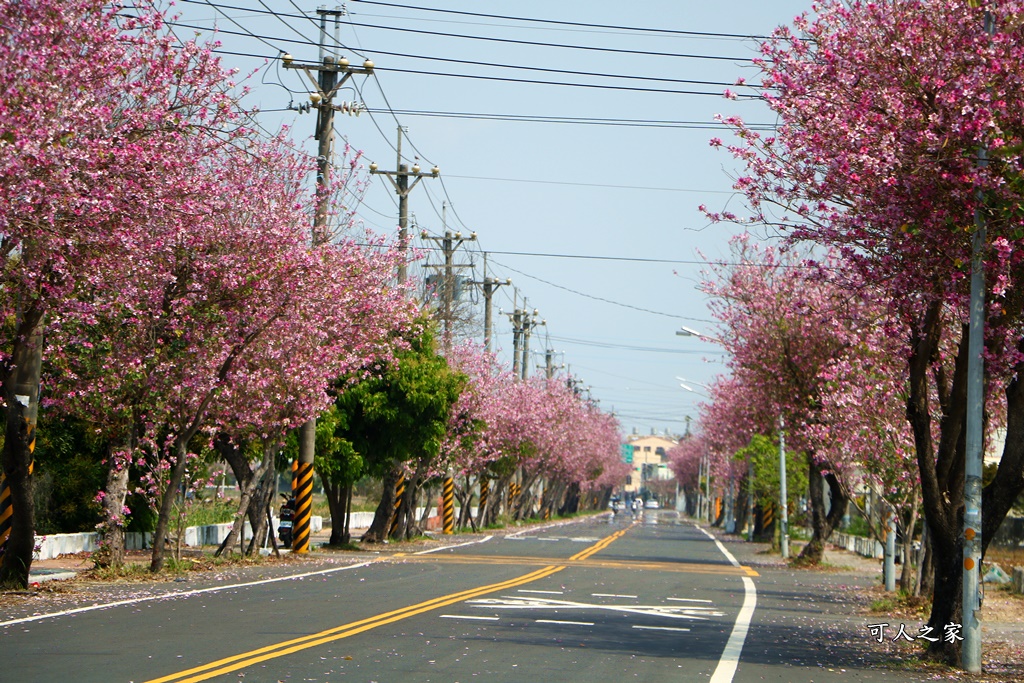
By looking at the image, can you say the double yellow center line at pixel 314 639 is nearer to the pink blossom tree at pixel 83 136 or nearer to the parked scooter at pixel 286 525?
the pink blossom tree at pixel 83 136

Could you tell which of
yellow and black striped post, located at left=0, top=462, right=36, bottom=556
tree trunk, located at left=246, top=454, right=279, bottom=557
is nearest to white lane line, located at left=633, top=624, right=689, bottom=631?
yellow and black striped post, located at left=0, top=462, right=36, bottom=556

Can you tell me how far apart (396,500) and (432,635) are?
30.3m

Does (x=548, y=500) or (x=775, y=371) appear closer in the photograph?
(x=775, y=371)

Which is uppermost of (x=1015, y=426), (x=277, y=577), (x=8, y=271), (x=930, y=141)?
(x=930, y=141)

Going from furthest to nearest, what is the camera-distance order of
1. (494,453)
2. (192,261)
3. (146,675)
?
(494,453) < (192,261) < (146,675)

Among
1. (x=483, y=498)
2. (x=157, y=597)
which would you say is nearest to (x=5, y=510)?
(x=157, y=597)

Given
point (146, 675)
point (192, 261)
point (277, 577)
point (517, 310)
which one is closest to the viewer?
point (146, 675)

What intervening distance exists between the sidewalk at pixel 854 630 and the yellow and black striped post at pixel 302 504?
10.8 m

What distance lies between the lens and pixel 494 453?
51844 mm

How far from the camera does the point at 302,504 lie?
3225 centimetres

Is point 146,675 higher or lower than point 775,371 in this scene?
lower

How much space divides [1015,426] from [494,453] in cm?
3869

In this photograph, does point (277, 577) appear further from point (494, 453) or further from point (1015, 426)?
point (494, 453)

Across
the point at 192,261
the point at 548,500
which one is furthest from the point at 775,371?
the point at 548,500
